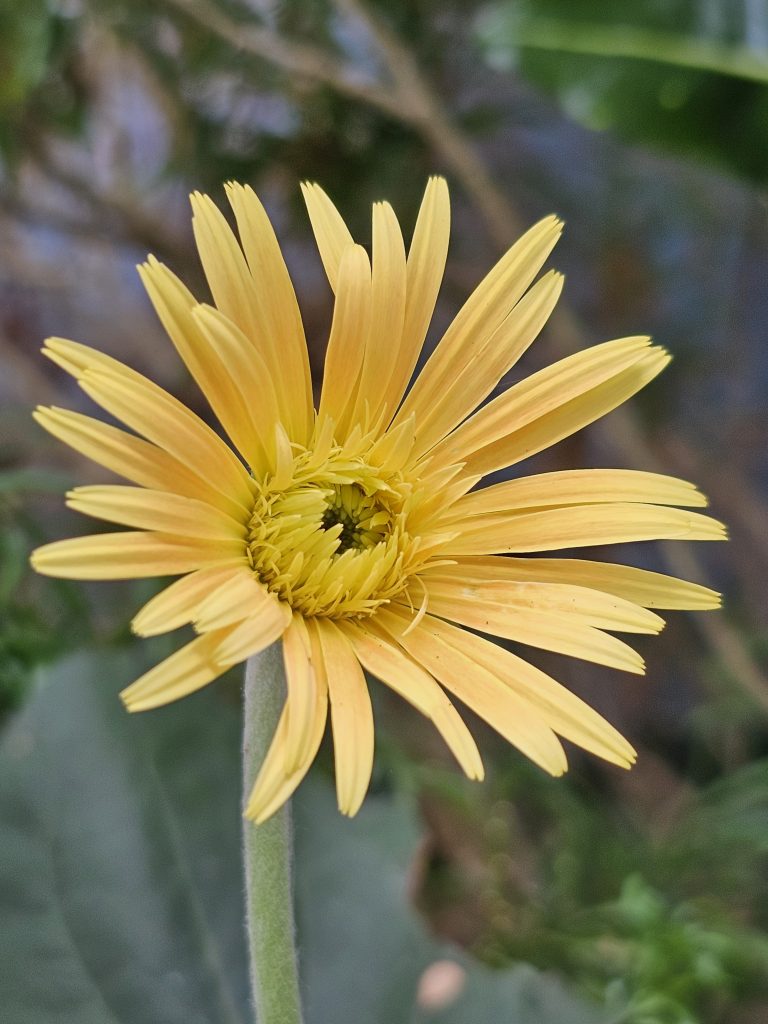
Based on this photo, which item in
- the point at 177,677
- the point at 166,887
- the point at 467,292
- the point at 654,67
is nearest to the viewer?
the point at 177,677

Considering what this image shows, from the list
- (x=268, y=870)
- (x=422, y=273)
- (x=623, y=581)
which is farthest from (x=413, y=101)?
(x=268, y=870)

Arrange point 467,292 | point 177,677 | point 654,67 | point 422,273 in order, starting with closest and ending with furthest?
point 177,677 < point 422,273 < point 654,67 < point 467,292

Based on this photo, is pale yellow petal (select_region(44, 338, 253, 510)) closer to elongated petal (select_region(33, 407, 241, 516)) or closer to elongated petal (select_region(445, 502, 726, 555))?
elongated petal (select_region(33, 407, 241, 516))

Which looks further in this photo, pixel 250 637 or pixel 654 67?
pixel 654 67

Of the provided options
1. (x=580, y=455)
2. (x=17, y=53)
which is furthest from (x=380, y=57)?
(x=580, y=455)

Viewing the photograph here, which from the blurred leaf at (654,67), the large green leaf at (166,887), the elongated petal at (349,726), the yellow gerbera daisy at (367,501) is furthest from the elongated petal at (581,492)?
the blurred leaf at (654,67)

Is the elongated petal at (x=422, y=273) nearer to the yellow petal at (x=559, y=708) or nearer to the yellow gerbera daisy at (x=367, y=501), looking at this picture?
the yellow gerbera daisy at (x=367, y=501)

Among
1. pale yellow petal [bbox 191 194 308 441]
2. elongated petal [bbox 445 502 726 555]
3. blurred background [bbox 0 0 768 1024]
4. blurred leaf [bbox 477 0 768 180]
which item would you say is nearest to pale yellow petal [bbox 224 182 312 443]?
pale yellow petal [bbox 191 194 308 441]

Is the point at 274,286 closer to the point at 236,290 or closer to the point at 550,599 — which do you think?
the point at 236,290
